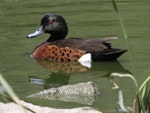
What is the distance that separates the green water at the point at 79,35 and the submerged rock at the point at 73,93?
120 mm

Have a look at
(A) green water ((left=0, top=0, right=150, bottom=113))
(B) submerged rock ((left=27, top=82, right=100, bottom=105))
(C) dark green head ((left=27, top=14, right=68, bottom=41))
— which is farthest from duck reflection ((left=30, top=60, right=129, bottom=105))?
(C) dark green head ((left=27, top=14, right=68, bottom=41))

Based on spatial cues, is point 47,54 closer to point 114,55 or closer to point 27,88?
point 114,55

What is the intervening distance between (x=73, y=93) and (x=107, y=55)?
7.89 ft

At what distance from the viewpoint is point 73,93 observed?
687 cm

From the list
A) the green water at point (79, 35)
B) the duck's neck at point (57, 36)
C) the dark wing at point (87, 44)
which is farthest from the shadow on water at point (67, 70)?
the duck's neck at point (57, 36)

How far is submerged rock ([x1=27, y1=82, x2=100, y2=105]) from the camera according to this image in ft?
22.3

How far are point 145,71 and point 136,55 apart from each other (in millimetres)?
1066

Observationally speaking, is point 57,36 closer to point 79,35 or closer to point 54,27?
point 54,27

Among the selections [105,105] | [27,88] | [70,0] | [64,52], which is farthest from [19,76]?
[70,0]

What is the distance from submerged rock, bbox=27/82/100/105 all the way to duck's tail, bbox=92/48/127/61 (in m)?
2.19

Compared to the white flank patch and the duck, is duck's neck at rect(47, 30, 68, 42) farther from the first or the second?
the white flank patch

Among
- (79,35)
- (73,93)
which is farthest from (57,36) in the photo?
(73,93)

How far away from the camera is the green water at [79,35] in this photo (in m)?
7.20

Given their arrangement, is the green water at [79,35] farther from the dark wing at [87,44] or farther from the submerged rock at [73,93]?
the dark wing at [87,44]
